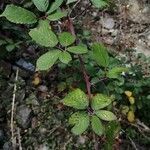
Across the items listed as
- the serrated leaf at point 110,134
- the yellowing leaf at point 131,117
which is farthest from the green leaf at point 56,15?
the yellowing leaf at point 131,117

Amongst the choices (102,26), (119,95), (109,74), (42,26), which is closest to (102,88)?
(119,95)

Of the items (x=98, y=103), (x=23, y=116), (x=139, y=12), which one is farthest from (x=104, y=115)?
(x=139, y=12)

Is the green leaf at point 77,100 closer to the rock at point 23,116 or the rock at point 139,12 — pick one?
the rock at point 23,116

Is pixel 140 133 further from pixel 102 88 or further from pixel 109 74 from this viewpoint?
pixel 109 74

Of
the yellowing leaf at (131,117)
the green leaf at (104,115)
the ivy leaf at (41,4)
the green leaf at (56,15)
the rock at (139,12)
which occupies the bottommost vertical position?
the yellowing leaf at (131,117)

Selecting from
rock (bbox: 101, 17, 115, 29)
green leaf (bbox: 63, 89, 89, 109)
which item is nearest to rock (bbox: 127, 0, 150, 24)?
rock (bbox: 101, 17, 115, 29)

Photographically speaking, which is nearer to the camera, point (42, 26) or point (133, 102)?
point (42, 26)
